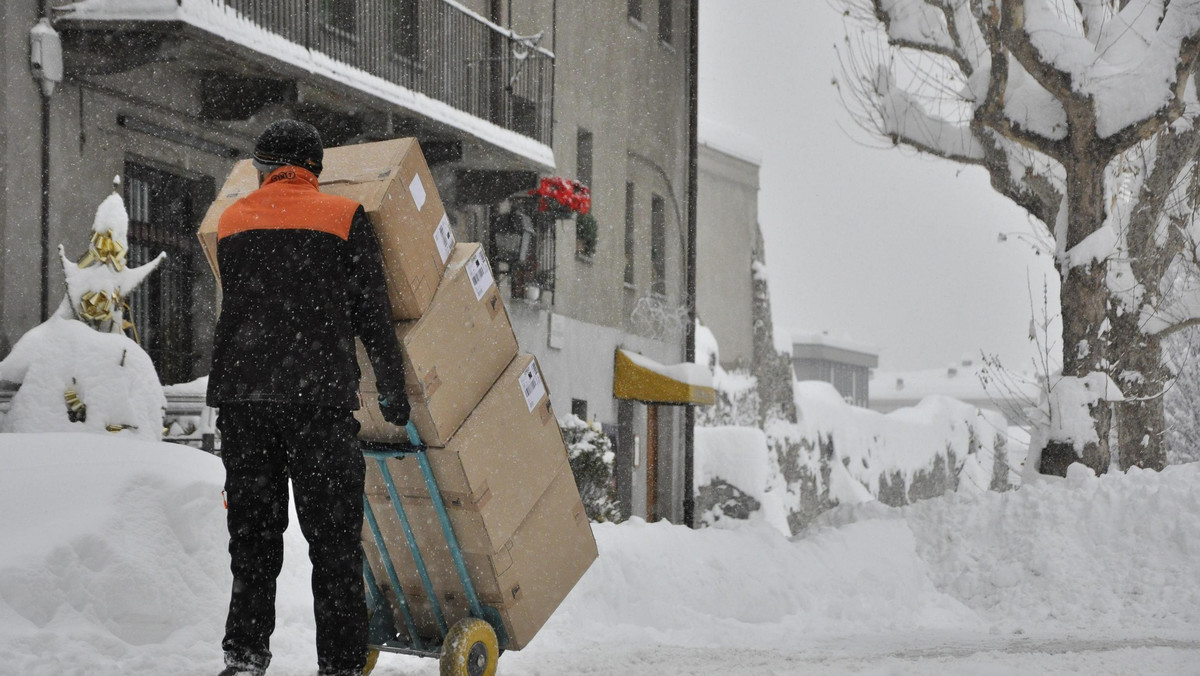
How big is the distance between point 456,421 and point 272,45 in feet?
24.9

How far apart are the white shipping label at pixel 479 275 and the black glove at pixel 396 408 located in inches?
29.5

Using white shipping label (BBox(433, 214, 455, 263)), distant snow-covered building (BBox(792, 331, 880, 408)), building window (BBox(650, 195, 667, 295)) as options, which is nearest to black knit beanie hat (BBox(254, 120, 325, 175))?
white shipping label (BBox(433, 214, 455, 263))

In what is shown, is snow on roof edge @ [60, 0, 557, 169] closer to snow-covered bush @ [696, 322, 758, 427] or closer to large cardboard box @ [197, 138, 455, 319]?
large cardboard box @ [197, 138, 455, 319]

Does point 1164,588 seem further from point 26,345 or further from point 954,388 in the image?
point 954,388

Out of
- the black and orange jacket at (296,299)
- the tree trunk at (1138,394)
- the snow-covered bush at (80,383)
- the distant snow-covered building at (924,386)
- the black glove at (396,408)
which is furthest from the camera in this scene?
the distant snow-covered building at (924,386)

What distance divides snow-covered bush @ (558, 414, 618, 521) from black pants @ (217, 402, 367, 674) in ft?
38.1

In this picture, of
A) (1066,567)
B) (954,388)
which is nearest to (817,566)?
(1066,567)

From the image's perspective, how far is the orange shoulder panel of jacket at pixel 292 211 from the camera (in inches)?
180

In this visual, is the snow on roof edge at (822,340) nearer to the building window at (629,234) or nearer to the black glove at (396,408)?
the building window at (629,234)

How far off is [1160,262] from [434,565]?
1294 cm

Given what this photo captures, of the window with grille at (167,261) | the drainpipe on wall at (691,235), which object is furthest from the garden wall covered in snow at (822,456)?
the window with grille at (167,261)

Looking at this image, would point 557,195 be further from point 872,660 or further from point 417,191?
point 417,191

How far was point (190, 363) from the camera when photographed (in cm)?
1255

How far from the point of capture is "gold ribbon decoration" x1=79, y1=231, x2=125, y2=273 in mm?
10062
